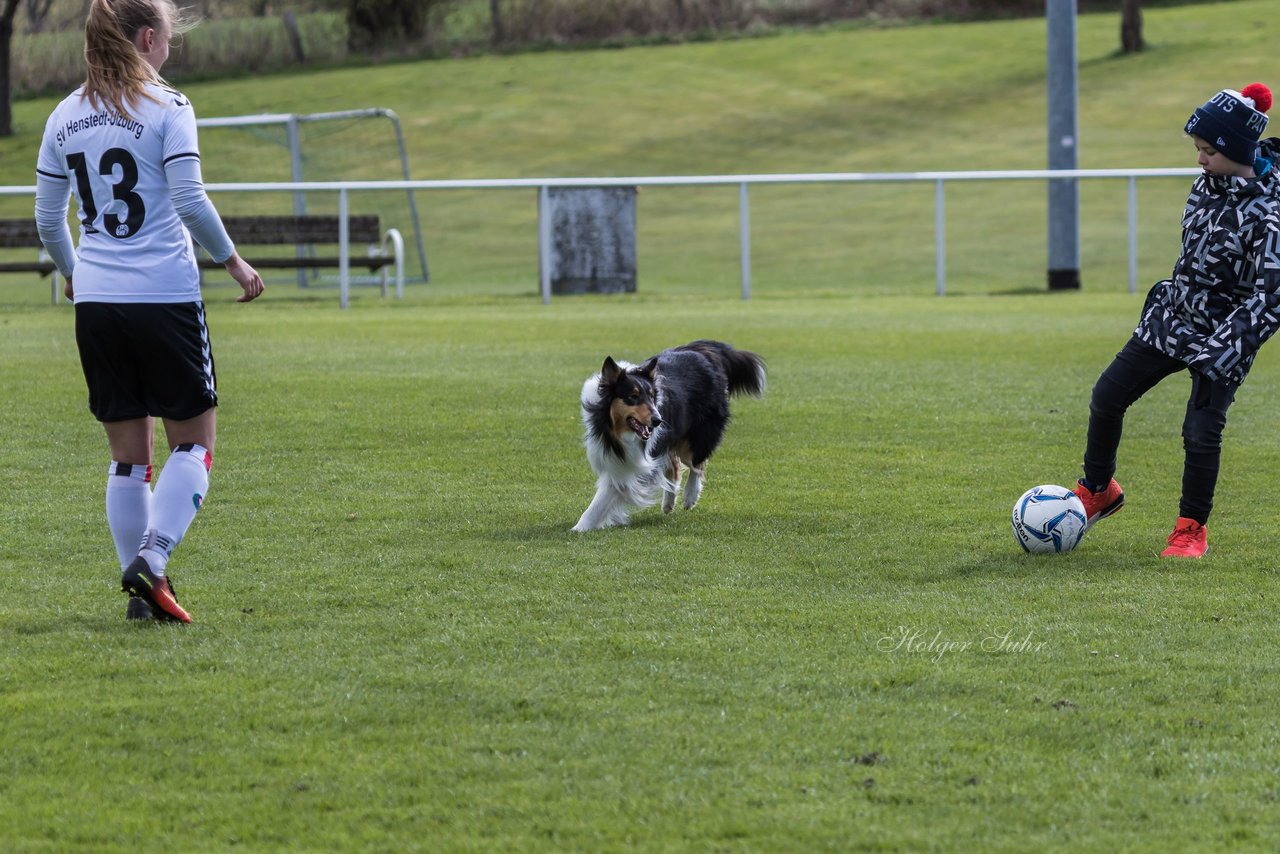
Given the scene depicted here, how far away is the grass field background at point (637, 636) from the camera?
3658mm

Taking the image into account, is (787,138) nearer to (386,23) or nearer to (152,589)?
(386,23)

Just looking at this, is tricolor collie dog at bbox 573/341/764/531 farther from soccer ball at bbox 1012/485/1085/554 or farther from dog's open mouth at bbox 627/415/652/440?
soccer ball at bbox 1012/485/1085/554

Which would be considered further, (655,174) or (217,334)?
(655,174)

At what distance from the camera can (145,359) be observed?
17.1 ft

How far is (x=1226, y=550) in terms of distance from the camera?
6605 millimetres

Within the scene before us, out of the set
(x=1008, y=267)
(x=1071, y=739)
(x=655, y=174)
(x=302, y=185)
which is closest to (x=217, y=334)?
(x=302, y=185)

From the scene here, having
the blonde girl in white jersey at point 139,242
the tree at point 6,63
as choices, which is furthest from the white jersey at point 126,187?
the tree at point 6,63

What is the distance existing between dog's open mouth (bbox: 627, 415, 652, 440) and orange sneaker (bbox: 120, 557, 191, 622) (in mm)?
2486

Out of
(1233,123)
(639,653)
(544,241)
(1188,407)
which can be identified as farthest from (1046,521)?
(544,241)

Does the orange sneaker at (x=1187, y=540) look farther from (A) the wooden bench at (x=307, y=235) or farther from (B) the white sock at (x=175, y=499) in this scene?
(A) the wooden bench at (x=307, y=235)

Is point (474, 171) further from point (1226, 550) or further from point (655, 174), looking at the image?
point (1226, 550)

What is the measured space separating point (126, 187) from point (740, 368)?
4.18 metres

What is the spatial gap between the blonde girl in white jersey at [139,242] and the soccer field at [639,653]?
1.53 ft

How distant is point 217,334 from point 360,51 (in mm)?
36832
